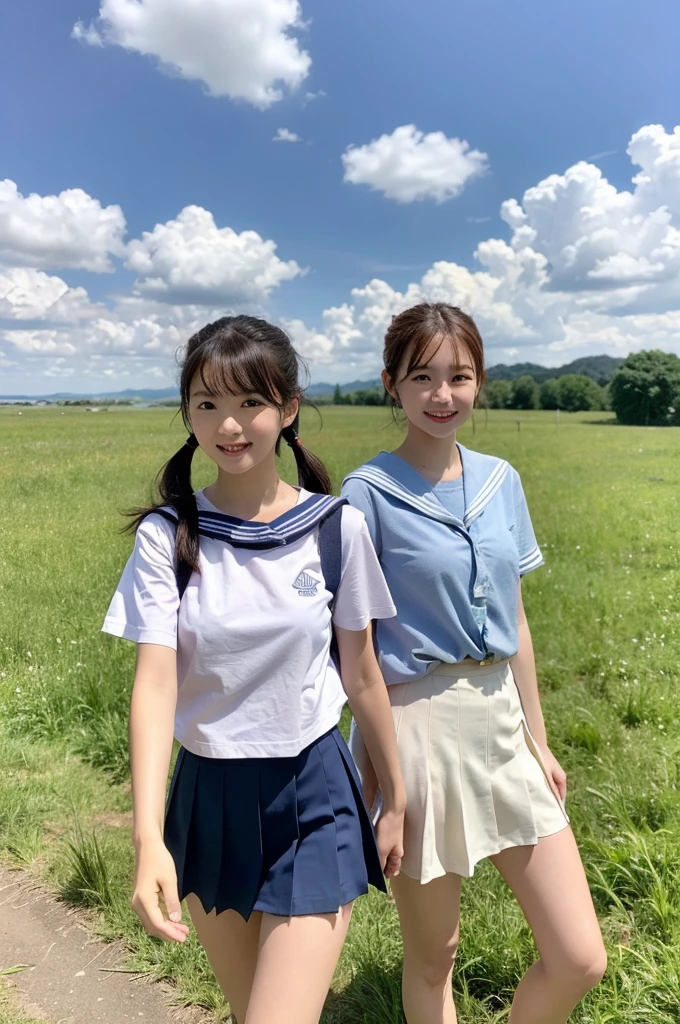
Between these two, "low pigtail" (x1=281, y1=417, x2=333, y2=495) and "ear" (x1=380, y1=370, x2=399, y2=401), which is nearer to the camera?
"low pigtail" (x1=281, y1=417, x2=333, y2=495)

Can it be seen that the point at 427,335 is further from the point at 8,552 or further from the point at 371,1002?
the point at 8,552

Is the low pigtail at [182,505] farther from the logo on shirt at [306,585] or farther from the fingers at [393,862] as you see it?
the fingers at [393,862]

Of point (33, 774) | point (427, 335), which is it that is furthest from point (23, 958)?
point (427, 335)

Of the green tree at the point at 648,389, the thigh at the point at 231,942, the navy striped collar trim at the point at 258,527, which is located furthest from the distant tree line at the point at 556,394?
the thigh at the point at 231,942

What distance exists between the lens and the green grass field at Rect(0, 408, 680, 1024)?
2416 mm

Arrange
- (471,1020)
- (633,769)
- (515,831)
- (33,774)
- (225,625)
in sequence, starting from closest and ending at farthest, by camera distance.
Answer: (225,625), (515,831), (471,1020), (633,769), (33,774)

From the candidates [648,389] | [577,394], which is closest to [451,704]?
[648,389]

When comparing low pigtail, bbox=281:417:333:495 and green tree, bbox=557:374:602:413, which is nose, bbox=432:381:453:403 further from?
green tree, bbox=557:374:602:413

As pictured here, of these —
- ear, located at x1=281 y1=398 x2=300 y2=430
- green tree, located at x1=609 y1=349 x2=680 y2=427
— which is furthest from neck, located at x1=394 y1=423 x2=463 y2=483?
green tree, located at x1=609 y1=349 x2=680 y2=427

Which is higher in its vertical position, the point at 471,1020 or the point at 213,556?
the point at 213,556

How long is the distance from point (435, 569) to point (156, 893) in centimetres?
91

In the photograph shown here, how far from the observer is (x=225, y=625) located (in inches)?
54.7

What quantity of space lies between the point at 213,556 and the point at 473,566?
0.67 meters

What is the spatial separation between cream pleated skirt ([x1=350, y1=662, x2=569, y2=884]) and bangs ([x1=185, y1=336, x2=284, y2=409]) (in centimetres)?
83
